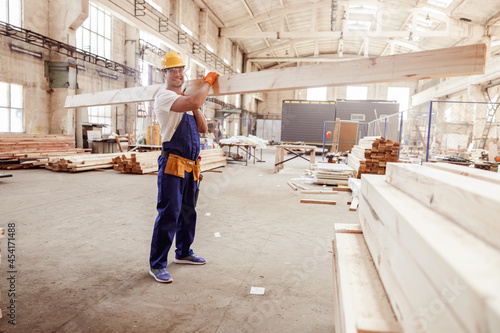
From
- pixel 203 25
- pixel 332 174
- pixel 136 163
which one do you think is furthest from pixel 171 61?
pixel 203 25

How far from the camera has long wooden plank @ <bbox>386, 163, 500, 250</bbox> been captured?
2.48ft

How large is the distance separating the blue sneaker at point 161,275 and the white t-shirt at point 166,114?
1.09 metres

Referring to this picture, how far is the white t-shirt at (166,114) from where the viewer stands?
262 cm

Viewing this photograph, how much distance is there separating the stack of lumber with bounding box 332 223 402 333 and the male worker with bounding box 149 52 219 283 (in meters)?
1.45

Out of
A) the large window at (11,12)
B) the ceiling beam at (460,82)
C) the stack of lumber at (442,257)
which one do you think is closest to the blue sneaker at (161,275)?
the stack of lumber at (442,257)

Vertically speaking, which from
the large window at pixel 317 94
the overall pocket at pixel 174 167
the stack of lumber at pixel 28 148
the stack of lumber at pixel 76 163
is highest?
the large window at pixel 317 94

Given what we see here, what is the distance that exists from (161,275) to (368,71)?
2.21 meters

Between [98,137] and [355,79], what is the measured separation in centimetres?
1285

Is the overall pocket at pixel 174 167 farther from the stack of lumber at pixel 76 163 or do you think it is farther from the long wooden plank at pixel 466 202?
the stack of lumber at pixel 76 163

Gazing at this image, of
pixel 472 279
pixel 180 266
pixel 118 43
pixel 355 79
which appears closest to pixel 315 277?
pixel 180 266

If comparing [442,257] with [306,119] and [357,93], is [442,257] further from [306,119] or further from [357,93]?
[357,93]

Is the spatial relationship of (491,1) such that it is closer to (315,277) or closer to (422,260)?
(315,277)

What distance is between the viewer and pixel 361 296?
3.94 ft

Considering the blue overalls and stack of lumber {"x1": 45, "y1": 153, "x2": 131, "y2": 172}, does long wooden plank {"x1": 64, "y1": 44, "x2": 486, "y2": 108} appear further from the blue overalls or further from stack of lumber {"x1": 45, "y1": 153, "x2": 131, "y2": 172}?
stack of lumber {"x1": 45, "y1": 153, "x2": 131, "y2": 172}
